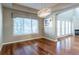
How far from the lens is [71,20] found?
1.45 metres

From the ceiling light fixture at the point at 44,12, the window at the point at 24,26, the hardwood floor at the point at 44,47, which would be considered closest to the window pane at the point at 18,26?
the window at the point at 24,26

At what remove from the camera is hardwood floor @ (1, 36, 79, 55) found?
1.41 meters

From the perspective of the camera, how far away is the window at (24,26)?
1423 mm

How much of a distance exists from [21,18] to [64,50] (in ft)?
2.96

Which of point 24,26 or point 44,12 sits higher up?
point 44,12

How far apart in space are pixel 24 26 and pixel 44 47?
1.62 ft

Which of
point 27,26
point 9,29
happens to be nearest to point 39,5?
point 27,26

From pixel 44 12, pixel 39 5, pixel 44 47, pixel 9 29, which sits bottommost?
pixel 44 47

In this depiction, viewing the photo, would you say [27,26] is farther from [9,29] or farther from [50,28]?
[50,28]

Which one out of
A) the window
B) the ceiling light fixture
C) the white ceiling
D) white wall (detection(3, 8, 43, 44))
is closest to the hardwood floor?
white wall (detection(3, 8, 43, 44))

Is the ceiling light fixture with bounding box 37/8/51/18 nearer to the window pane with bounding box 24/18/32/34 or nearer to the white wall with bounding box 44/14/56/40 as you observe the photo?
the white wall with bounding box 44/14/56/40

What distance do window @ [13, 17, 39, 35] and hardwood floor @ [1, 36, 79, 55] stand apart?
0.18 metres

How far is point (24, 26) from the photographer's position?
1.45 meters
